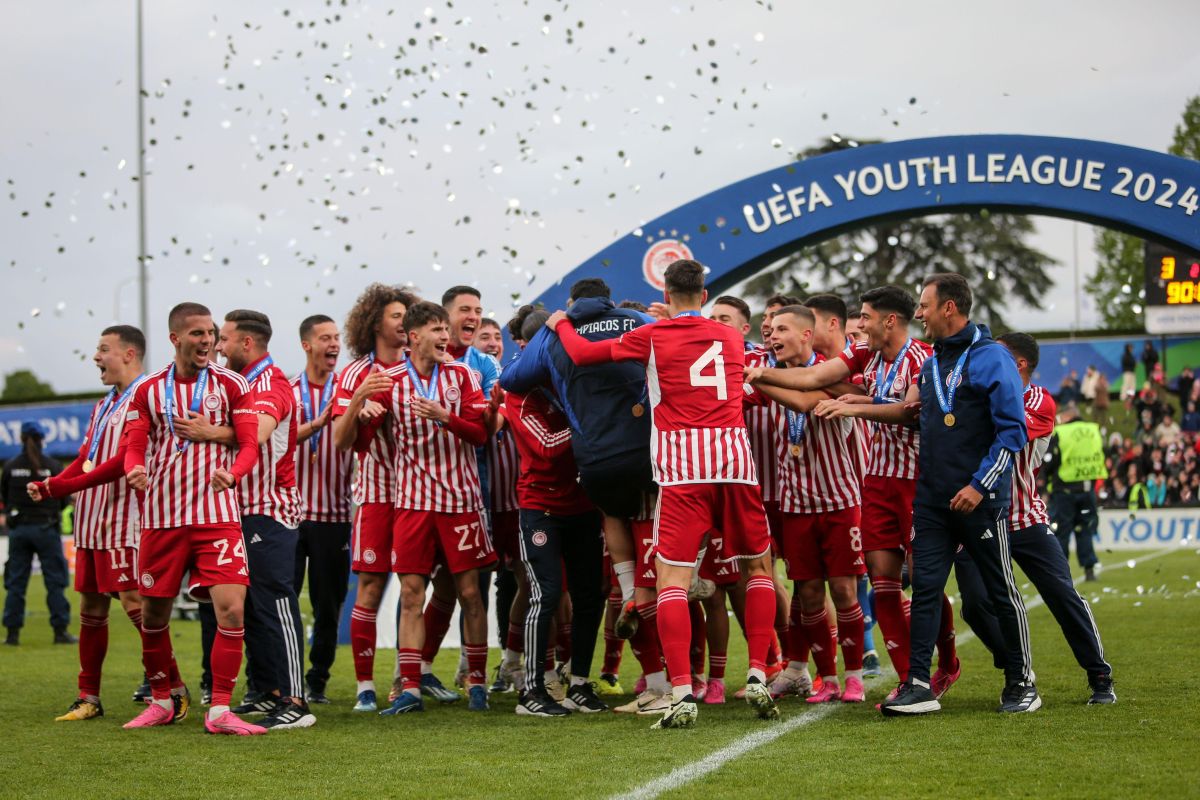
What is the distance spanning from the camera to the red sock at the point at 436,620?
8.73 meters

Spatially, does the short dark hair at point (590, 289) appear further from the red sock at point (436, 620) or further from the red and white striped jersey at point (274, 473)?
the red sock at point (436, 620)

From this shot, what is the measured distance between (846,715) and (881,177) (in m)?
7.12

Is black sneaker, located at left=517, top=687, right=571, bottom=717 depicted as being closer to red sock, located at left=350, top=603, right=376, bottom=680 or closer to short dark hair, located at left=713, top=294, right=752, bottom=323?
red sock, located at left=350, top=603, right=376, bottom=680

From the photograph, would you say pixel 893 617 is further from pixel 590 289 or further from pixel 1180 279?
pixel 1180 279

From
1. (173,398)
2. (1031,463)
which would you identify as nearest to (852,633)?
(1031,463)

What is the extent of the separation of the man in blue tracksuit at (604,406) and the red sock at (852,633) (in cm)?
124

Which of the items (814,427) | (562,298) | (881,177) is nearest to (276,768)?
(814,427)

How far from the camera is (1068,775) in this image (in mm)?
5180

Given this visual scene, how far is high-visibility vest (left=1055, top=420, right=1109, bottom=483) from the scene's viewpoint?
16.9 metres

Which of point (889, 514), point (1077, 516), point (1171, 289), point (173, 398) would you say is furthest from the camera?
point (1171, 289)

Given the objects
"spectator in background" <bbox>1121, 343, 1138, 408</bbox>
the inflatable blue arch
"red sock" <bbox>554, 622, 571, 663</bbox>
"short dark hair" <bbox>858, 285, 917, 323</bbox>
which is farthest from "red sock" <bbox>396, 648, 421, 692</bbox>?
"spectator in background" <bbox>1121, 343, 1138, 408</bbox>

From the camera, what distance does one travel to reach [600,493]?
7309 mm

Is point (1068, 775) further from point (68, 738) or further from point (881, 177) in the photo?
point (881, 177)

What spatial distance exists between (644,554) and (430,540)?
130cm
